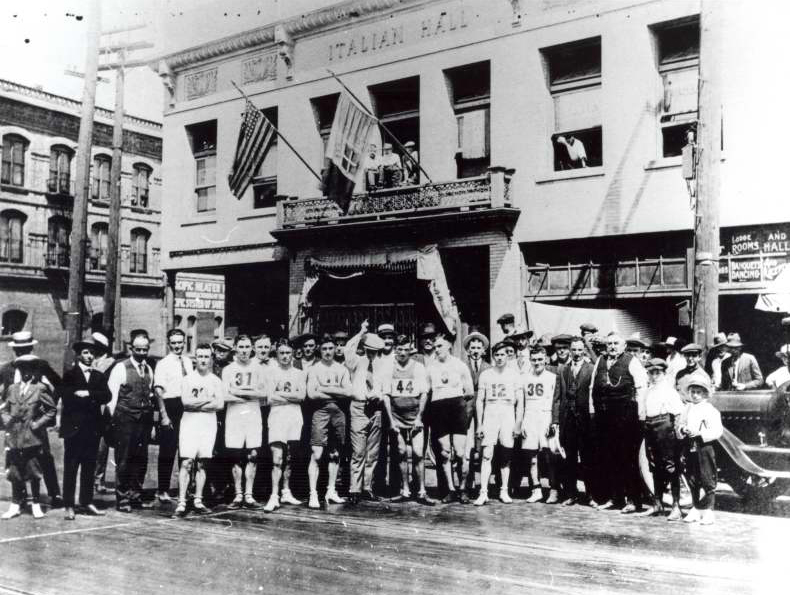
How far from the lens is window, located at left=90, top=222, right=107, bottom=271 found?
3519cm

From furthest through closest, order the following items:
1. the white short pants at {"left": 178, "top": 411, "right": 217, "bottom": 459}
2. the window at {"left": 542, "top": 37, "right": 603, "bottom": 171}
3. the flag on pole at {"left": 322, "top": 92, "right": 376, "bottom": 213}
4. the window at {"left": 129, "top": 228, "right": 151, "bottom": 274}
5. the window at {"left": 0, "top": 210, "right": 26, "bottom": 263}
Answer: the window at {"left": 129, "top": 228, "right": 151, "bottom": 274} → the window at {"left": 0, "top": 210, "right": 26, "bottom": 263} → the flag on pole at {"left": 322, "top": 92, "right": 376, "bottom": 213} → the window at {"left": 542, "top": 37, "right": 603, "bottom": 171} → the white short pants at {"left": 178, "top": 411, "right": 217, "bottom": 459}

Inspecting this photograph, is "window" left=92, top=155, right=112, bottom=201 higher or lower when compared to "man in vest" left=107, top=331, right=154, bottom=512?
higher

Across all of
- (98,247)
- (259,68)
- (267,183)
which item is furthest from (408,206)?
(98,247)

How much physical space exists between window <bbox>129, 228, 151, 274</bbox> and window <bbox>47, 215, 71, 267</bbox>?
3917mm

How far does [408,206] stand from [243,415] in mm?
7958

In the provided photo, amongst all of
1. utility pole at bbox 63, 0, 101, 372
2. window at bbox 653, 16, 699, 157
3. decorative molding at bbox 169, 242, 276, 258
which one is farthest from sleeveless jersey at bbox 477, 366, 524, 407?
decorative molding at bbox 169, 242, 276, 258

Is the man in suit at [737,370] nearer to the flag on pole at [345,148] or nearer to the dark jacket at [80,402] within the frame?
the flag on pole at [345,148]

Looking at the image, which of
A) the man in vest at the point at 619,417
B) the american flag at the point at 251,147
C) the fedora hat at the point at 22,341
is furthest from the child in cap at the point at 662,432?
the american flag at the point at 251,147

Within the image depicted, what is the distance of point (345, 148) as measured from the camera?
14703mm

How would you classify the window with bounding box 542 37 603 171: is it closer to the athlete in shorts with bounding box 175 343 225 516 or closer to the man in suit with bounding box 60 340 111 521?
the athlete in shorts with bounding box 175 343 225 516

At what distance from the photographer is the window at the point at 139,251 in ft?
122

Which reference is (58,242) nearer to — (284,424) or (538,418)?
(284,424)

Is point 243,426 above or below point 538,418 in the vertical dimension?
below

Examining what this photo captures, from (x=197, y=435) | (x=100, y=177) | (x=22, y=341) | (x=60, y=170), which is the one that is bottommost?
(x=197, y=435)
